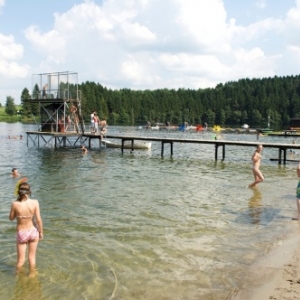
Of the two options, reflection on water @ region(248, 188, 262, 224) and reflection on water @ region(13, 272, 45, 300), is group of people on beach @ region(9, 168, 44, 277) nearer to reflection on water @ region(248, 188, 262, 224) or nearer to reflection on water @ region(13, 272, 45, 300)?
reflection on water @ region(13, 272, 45, 300)

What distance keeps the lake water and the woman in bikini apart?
794mm

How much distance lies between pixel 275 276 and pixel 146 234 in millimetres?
4372

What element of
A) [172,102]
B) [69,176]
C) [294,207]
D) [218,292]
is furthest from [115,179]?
[172,102]

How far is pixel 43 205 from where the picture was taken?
1453 cm

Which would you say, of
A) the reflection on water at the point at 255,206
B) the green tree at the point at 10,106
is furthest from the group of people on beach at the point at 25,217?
the green tree at the point at 10,106

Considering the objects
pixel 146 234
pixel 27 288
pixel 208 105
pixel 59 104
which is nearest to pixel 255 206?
pixel 146 234

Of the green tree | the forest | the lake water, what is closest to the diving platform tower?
the lake water

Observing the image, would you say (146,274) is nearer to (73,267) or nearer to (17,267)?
(73,267)

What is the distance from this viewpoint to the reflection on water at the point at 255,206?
1281 centimetres

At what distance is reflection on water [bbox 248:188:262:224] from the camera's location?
12.8 metres

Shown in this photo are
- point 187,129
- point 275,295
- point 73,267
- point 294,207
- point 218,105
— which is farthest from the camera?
point 218,105

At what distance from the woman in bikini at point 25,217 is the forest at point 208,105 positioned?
15423 centimetres

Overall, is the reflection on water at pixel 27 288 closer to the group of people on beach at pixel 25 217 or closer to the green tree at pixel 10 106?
the group of people on beach at pixel 25 217

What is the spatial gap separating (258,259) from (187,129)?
337ft
